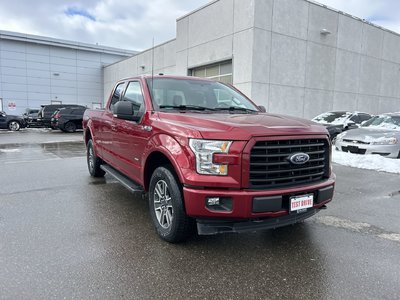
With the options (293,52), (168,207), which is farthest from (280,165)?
(293,52)

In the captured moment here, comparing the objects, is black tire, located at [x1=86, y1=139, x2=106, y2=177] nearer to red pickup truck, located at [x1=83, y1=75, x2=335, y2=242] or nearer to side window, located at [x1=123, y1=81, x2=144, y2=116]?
side window, located at [x1=123, y1=81, x2=144, y2=116]

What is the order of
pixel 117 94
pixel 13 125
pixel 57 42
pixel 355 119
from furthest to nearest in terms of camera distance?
1. pixel 57 42
2. pixel 13 125
3. pixel 355 119
4. pixel 117 94

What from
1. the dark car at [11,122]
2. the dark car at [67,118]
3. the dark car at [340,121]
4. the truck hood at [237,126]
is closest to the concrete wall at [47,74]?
the dark car at [11,122]

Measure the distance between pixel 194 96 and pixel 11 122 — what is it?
22.2 meters

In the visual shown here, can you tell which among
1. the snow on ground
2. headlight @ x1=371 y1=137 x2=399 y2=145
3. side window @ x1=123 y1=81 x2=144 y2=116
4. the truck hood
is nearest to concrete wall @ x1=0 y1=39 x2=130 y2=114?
the snow on ground

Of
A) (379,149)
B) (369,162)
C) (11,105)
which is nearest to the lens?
(369,162)

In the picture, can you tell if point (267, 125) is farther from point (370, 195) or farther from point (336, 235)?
point (370, 195)

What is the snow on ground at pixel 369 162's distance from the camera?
26.8 feet

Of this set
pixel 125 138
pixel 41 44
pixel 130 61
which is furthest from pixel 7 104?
pixel 125 138

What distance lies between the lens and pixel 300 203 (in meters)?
3.36

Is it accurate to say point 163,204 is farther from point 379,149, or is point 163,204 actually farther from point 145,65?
point 145,65

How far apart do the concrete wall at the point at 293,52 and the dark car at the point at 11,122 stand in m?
11.7

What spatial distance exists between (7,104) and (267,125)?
36818mm

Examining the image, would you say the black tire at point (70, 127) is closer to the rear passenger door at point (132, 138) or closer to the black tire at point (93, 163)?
the black tire at point (93, 163)
